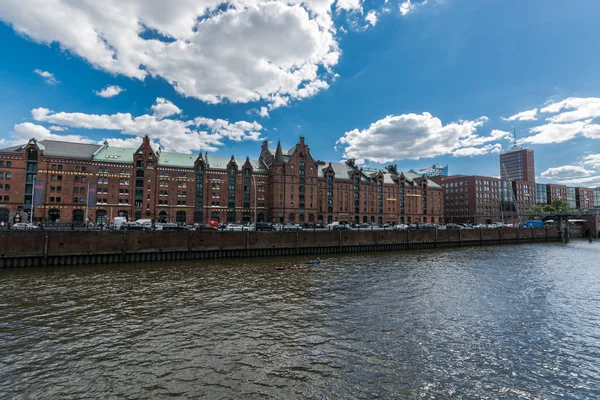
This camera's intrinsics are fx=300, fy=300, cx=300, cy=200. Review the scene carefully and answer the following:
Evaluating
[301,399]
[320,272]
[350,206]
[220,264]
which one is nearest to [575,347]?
[301,399]

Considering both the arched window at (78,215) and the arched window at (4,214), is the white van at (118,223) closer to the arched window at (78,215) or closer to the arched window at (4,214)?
the arched window at (78,215)

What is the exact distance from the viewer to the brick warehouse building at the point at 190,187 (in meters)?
77.5

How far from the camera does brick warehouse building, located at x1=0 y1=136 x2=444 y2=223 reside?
77.5 metres

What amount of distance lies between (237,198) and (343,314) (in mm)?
82588

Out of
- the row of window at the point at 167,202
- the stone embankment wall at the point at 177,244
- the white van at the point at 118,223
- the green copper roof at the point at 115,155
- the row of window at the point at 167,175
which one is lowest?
the stone embankment wall at the point at 177,244

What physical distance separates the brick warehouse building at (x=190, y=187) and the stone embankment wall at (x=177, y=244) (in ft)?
61.2

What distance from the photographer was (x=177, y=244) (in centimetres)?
4259

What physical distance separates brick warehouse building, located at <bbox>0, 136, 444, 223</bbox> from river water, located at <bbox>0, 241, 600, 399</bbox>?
41.4 metres

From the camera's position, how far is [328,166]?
11531 centimetres

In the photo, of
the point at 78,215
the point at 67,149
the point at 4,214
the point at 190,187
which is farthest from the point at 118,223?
the point at 67,149

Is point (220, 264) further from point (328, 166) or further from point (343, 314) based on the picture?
point (328, 166)

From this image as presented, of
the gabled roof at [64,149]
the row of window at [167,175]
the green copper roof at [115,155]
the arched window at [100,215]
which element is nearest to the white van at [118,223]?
the arched window at [100,215]

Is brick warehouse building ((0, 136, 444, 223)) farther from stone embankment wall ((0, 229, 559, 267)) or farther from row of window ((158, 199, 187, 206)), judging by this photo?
stone embankment wall ((0, 229, 559, 267))

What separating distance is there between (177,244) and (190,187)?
53165mm
